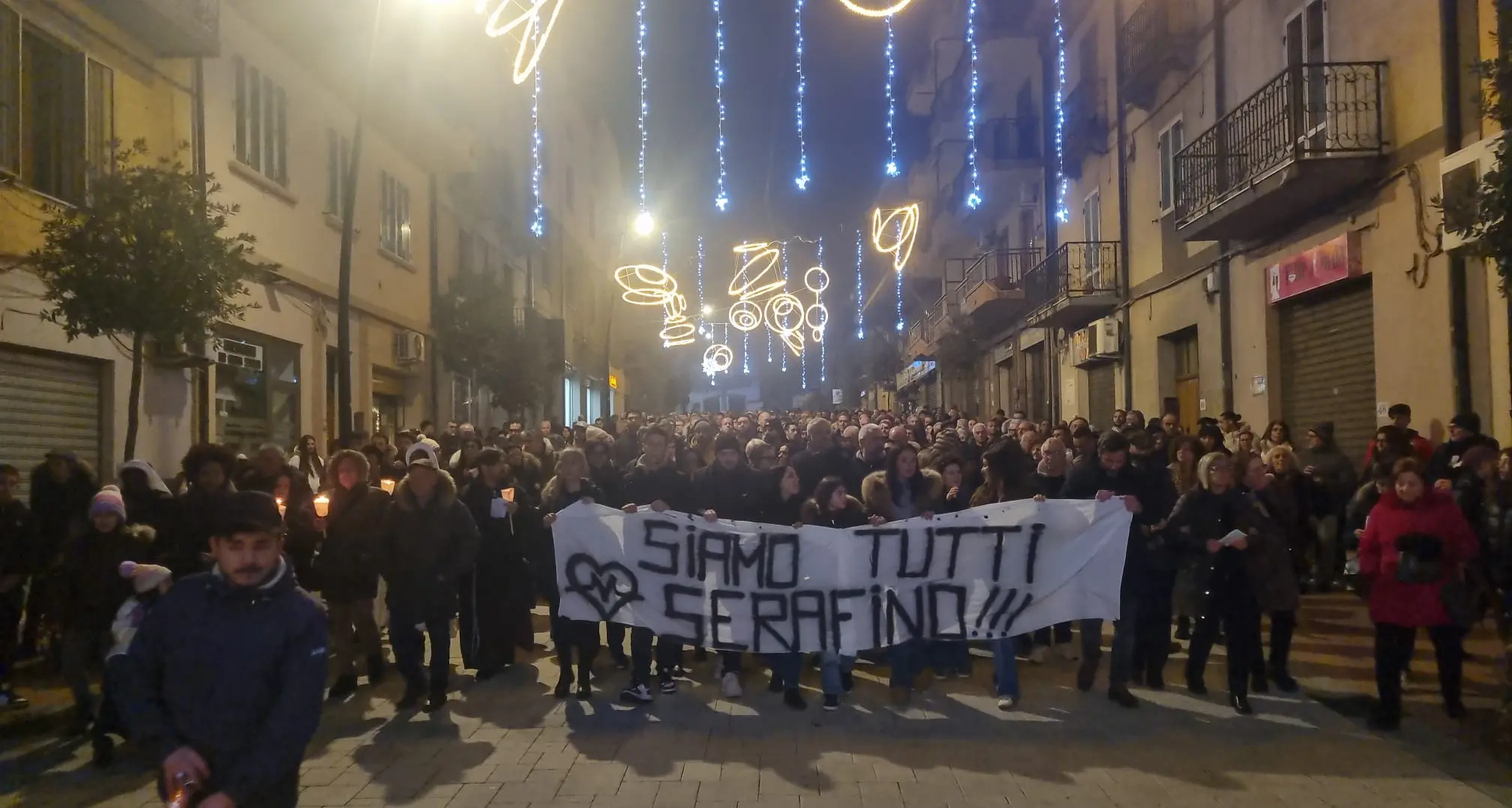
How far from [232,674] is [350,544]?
5.29 metres

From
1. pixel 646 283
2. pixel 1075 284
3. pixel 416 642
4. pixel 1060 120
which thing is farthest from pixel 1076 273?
pixel 416 642

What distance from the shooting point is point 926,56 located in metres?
43.0

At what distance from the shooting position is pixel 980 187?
30.4 meters

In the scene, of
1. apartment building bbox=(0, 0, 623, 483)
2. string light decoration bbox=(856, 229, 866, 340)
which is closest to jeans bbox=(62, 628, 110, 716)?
apartment building bbox=(0, 0, 623, 483)

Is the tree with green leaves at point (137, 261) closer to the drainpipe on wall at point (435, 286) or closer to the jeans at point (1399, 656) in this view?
the jeans at point (1399, 656)

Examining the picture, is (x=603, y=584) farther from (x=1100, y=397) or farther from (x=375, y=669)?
(x=1100, y=397)

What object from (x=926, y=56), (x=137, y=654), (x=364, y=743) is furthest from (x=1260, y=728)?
(x=926, y=56)

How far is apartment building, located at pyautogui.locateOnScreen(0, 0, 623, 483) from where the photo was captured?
11.8 m

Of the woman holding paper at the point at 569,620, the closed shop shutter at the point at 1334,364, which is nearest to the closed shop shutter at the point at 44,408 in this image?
the woman holding paper at the point at 569,620

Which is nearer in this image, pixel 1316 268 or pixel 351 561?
pixel 351 561

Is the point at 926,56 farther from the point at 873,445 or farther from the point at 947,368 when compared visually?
the point at 873,445

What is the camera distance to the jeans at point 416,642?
7738 mm

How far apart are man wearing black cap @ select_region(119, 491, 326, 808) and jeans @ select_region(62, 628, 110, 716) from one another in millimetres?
4331

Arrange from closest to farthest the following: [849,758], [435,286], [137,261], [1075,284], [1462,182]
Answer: [849,758] → [1462,182] → [137,261] → [1075,284] → [435,286]
